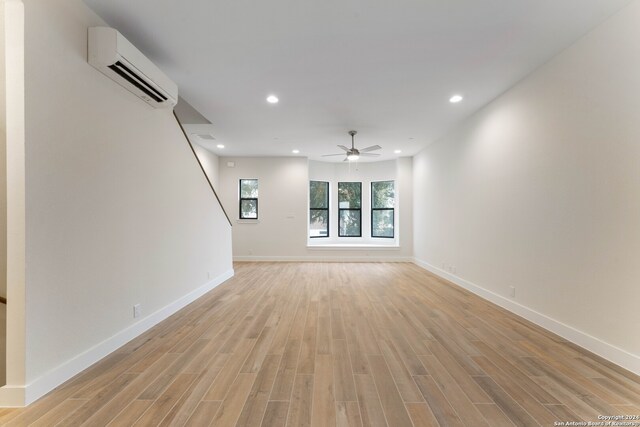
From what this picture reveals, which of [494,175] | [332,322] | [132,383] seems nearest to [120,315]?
[132,383]

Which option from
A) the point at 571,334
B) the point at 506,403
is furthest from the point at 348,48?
the point at 571,334

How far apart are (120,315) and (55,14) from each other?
7.77ft

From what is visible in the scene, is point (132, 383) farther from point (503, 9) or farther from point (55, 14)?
point (503, 9)

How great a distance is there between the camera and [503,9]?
200cm

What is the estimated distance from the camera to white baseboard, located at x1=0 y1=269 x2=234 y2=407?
4.99ft

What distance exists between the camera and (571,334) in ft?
7.79

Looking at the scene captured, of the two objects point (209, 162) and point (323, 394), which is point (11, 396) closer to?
point (323, 394)

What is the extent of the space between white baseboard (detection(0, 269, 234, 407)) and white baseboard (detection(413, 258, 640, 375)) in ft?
13.5

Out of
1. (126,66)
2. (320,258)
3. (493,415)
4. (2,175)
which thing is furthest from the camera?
(320,258)

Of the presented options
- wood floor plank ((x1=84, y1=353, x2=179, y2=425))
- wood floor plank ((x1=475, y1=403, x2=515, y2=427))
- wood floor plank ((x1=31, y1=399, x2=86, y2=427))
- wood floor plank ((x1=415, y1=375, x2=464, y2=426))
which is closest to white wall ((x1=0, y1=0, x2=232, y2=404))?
Result: wood floor plank ((x1=31, y1=399, x2=86, y2=427))

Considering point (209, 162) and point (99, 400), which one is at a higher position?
point (209, 162)

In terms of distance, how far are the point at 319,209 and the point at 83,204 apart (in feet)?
20.7

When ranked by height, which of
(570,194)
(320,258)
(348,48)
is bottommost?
(320,258)

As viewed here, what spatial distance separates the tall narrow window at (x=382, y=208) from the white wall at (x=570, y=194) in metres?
3.72
